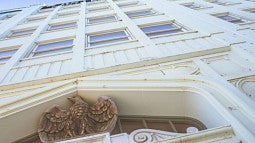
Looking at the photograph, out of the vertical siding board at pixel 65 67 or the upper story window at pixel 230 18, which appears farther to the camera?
the upper story window at pixel 230 18

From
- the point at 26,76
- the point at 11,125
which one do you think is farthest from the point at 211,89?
the point at 26,76

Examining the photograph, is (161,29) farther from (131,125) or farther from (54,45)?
(131,125)

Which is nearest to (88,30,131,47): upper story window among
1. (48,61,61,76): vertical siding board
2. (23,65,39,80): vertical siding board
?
(48,61,61,76): vertical siding board

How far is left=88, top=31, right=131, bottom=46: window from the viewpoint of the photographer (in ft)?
26.9

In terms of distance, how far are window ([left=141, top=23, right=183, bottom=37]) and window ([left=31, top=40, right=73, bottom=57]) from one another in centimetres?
255

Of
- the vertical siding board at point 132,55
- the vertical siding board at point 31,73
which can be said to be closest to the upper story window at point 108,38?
the vertical siding board at point 132,55

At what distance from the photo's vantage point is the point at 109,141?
12.0 ft

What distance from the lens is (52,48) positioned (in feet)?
27.3

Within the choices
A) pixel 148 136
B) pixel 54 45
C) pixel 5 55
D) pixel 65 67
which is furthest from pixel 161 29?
pixel 148 136

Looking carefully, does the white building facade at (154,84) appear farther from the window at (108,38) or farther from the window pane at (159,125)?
the window at (108,38)

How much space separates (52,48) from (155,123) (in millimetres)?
4906

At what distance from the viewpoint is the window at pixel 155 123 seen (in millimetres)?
4508

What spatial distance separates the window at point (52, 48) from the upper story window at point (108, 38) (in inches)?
28.0

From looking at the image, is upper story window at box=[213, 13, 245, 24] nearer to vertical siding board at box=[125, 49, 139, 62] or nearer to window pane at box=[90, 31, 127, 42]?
window pane at box=[90, 31, 127, 42]
